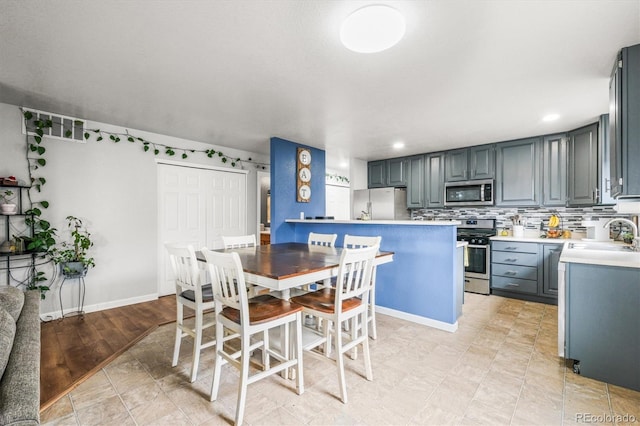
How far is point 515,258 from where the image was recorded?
13.5 feet

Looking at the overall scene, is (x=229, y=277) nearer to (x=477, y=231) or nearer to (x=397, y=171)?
(x=477, y=231)

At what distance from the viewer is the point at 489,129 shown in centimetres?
389

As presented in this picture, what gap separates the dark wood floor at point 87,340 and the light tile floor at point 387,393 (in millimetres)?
112

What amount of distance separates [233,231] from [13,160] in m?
2.71

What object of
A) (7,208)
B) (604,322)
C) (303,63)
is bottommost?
(604,322)

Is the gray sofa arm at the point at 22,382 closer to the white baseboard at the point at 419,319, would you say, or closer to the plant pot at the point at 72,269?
the plant pot at the point at 72,269

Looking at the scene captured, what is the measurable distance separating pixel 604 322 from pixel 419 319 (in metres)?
1.49

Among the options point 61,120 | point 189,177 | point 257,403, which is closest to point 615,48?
point 257,403

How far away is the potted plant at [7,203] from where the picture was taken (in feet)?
9.40

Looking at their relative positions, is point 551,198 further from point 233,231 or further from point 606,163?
point 233,231

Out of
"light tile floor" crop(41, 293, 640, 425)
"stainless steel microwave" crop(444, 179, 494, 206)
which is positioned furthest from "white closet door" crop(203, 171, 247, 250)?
"stainless steel microwave" crop(444, 179, 494, 206)

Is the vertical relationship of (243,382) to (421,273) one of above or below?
below

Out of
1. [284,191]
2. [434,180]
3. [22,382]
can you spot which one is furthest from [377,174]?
[22,382]

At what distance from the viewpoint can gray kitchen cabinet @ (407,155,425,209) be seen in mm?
5332
